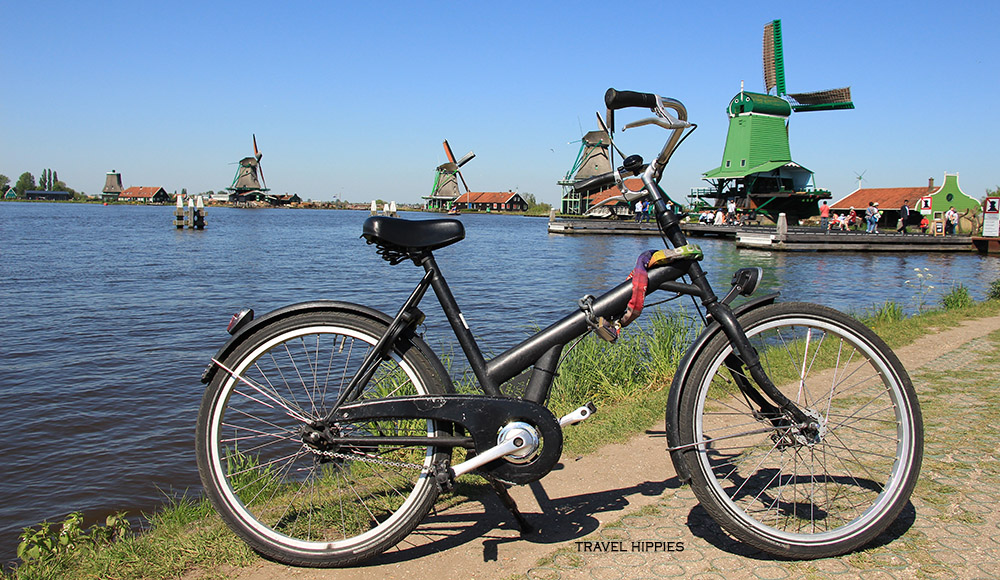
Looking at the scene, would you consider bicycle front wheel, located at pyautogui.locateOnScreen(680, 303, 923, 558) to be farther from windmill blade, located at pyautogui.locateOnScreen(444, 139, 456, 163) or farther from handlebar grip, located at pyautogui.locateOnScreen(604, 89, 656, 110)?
windmill blade, located at pyautogui.locateOnScreen(444, 139, 456, 163)

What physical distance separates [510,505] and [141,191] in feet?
527

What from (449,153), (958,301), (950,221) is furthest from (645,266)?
(449,153)

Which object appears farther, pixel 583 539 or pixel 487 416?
pixel 583 539

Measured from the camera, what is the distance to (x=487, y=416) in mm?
2451

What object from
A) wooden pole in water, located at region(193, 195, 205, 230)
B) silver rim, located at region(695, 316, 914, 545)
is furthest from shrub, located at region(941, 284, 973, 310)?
wooden pole in water, located at region(193, 195, 205, 230)

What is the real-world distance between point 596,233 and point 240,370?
50.3 m

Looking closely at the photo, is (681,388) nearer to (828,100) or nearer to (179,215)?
(179,215)

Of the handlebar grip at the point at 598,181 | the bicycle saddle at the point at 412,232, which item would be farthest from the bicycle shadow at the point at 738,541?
the bicycle saddle at the point at 412,232

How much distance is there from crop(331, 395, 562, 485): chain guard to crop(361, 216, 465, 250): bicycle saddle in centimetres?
58

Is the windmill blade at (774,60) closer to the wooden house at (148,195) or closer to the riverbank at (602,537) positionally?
the riverbank at (602,537)

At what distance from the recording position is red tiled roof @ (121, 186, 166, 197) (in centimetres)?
13975

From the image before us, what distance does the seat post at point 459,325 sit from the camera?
255 cm

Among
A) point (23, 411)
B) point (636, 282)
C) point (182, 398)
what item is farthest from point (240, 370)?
point (23, 411)

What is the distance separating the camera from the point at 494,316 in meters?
12.5
